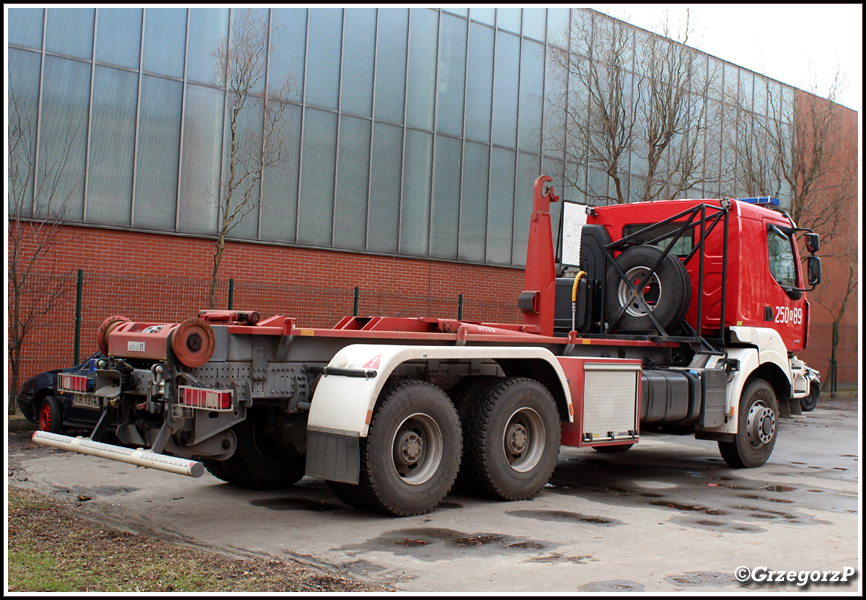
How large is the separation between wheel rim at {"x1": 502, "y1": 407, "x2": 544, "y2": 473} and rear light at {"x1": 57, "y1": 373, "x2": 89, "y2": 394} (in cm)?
372

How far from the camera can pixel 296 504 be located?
25.1ft

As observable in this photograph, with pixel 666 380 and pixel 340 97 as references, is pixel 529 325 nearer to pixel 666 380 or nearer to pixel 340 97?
pixel 666 380

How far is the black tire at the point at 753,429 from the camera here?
10.3 m

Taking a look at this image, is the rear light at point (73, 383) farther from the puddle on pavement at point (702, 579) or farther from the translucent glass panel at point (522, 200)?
the translucent glass panel at point (522, 200)

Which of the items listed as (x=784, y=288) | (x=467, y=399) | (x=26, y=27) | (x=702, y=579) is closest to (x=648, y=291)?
(x=784, y=288)

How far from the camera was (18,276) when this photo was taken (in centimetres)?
1409

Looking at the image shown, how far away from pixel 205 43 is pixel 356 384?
1212 centimetres

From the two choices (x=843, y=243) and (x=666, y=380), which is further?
(x=843, y=243)

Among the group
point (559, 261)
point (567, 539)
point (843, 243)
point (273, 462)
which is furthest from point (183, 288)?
point (843, 243)

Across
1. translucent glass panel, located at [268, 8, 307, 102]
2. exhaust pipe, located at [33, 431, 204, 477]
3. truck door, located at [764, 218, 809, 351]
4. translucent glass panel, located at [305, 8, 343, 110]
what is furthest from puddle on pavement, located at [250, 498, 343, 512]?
translucent glass panel, located at [305, 8, 343, 110]

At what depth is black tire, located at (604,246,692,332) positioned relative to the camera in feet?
32.9

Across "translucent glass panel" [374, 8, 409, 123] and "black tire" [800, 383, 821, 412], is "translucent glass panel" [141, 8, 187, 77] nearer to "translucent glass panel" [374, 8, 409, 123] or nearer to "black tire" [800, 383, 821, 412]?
"translucent glass panel" [374, 8, 409, 123]

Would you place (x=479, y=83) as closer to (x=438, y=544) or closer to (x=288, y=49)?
(x=288, y=49)

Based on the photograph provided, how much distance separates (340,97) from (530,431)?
1212cm
